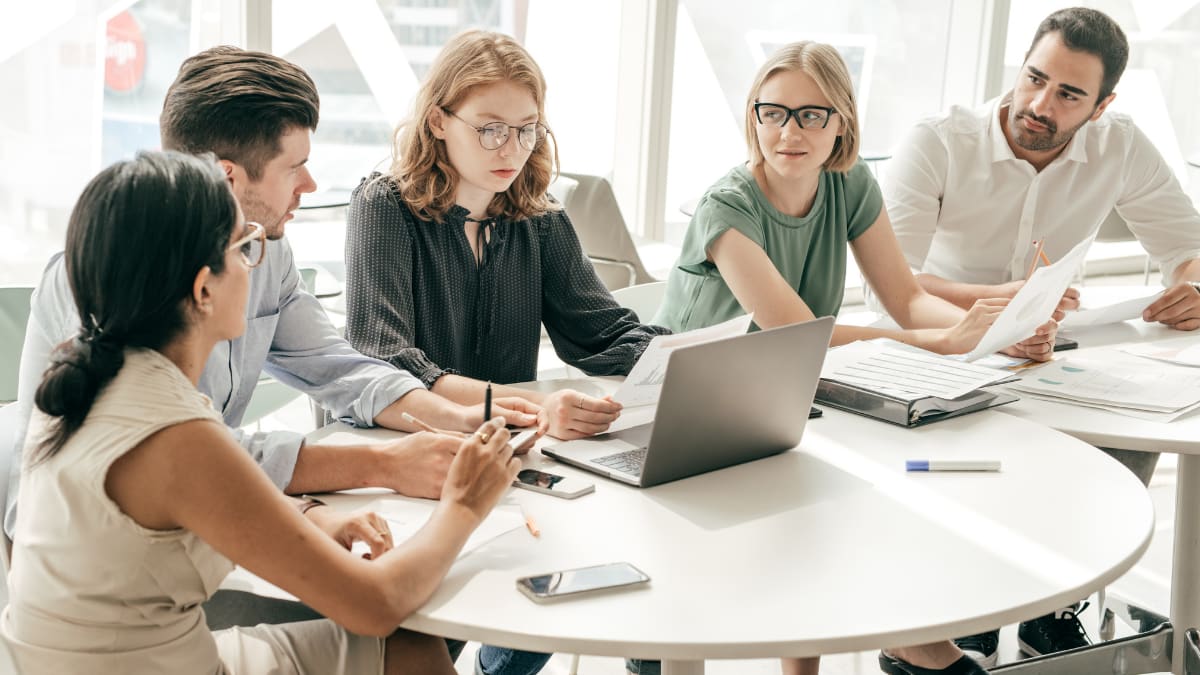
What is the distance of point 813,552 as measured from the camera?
4.71 feet

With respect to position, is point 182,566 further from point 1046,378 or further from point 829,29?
point 829,29

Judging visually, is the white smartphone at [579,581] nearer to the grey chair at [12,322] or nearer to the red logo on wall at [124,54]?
the grey chair at [12,322]

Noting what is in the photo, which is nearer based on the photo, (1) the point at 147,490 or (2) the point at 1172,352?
(1) the point at 147,490

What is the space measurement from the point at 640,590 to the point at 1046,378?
1231mm

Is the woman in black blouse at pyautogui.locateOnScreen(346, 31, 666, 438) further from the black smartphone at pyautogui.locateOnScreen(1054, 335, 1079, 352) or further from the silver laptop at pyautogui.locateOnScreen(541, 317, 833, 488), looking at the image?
the black smartphone at pyautogui.locateOnScreen(1054, 335, 1079, 352)

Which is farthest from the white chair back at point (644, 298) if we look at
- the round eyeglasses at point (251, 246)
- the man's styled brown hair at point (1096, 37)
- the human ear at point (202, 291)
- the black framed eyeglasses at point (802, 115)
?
the human ear at point (202, 291)

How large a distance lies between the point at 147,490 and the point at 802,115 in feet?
5.52

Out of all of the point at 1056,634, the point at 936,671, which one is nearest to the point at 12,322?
the point at 936,671

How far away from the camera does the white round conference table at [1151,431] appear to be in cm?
193

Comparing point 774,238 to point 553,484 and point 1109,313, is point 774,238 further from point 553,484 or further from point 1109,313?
point 553,484

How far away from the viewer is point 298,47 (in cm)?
455

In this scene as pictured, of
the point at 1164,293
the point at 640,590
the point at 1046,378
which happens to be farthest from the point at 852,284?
the point at 640,590

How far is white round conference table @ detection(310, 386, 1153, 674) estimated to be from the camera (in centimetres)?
124

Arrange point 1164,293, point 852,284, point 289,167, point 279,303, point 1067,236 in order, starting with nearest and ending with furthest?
point 289,167 → point 279,303 → point 1164,293 → point 1067,236 → point 852,284
